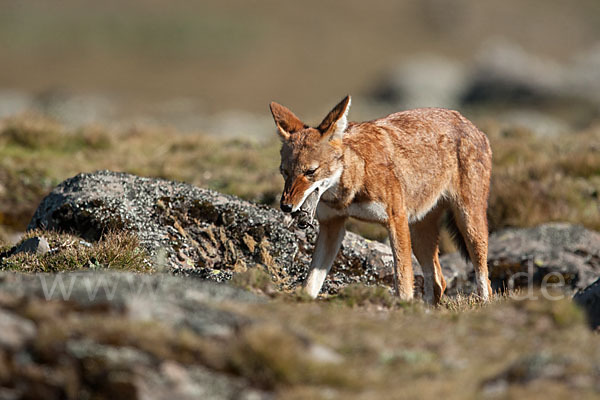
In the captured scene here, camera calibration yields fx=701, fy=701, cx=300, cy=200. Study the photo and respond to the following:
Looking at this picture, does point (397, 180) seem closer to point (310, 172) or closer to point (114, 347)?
point (310, 172)

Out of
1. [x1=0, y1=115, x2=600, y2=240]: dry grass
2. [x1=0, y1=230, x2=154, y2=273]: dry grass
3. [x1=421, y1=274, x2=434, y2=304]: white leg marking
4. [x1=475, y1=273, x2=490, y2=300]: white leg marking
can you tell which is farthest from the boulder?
[x1=0, y1=115, x2=600, y2=240]: dry grass

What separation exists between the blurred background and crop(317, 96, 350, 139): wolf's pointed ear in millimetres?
4969

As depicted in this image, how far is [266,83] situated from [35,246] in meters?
87.9

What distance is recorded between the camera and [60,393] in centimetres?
393

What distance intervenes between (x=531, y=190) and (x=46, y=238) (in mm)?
8940

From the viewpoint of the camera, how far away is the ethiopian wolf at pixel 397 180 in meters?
7.02

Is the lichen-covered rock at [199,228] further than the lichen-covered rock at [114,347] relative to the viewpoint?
Result: Yes

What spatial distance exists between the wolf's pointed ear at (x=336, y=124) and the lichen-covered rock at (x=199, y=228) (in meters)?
2.37

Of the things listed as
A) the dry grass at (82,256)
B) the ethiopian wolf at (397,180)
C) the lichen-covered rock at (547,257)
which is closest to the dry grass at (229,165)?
the lichen-covered rock at (547,257)

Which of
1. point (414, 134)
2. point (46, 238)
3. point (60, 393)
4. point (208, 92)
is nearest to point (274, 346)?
point (60, 393)

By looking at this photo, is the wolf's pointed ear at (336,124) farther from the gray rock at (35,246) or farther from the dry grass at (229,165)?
the dry grass at (229,165)

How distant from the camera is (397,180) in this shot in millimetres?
7609

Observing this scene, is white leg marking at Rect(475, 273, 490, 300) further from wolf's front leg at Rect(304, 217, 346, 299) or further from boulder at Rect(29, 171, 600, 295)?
wolf's front leg at Rect(304, 217, 346, 299)

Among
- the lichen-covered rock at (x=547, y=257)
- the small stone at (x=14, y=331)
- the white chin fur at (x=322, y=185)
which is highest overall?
the white chin fur at (x=322, y=185)
